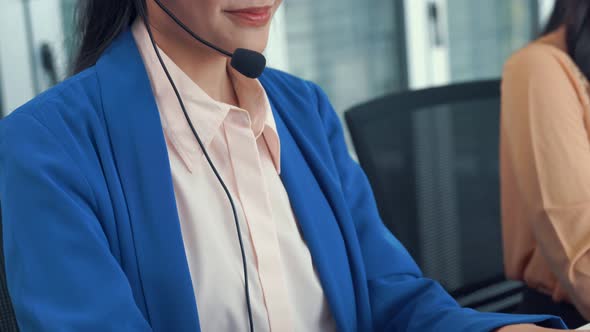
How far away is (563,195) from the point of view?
125cm

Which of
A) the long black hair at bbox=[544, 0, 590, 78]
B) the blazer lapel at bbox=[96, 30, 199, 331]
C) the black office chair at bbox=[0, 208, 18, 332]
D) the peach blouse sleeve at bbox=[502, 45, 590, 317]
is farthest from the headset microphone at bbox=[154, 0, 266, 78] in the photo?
the long black hair at bbox=[544, 0, 590, 78]

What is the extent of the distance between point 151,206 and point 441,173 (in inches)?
29.1

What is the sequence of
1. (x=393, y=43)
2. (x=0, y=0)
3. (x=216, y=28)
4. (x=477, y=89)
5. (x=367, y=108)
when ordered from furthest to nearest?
1. (x=393, y=43)
2. (x=0, y=0)
3. (x=477, y=89)
4. (x=367, y=108)
5. (x=216, y=28)

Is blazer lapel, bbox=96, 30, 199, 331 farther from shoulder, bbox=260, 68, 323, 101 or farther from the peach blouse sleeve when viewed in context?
the peach blouse sleeve

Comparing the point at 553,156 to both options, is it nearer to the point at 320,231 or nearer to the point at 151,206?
the point at 320,231

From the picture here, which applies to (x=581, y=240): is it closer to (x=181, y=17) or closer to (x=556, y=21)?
(x=556, y=21)

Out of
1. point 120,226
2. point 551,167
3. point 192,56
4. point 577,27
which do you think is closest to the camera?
point 120,226

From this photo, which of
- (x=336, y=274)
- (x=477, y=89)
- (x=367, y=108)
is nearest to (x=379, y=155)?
(x=367, y=108)

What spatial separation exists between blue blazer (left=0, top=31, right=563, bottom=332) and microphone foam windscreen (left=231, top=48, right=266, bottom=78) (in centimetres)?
11

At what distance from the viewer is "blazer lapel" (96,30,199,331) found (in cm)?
85

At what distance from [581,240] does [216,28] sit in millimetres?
703

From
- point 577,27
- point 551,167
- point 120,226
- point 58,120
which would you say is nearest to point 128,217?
point 120,226

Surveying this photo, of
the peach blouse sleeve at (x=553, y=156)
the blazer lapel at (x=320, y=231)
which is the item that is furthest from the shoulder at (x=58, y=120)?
the peach blouse sleeve at (x=553, y=156)

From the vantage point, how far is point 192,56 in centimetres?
96
